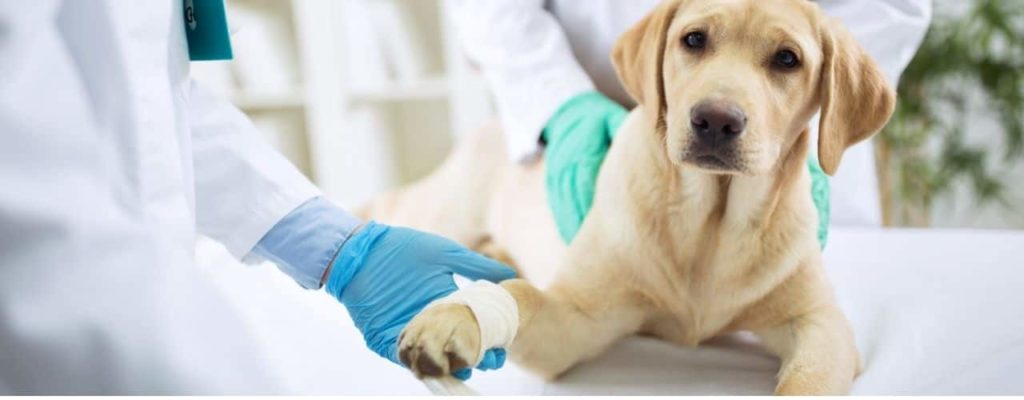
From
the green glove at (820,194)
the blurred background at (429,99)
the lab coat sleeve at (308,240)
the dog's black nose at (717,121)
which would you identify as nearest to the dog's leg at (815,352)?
the green glove at (820,194)

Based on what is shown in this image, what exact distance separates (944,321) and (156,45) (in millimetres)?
1078

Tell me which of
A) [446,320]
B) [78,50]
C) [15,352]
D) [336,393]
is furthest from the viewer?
[336,393]

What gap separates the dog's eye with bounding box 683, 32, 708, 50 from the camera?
108 cm

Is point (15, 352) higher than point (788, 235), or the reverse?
point (15, 352)

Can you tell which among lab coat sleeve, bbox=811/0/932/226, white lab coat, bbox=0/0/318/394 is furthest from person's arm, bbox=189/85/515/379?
lab coat sleeve, bbox=811/0/932/226

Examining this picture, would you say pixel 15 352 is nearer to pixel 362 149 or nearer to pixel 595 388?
pixel 595 388

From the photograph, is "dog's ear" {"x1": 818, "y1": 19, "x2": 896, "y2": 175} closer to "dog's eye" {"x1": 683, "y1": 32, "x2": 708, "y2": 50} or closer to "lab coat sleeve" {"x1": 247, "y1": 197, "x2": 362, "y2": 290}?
"dog's eye" {"x1": 683, "y1": 32, "x2": 708, "y2": 50}

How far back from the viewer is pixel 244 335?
723 mm

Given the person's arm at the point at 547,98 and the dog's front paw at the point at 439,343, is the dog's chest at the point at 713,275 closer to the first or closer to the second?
the person's arm at the point at 547,98

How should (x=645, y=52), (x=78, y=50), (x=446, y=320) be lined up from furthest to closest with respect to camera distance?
(x=645, y=52)
(x=446, y=320)
(x=78, y=50)

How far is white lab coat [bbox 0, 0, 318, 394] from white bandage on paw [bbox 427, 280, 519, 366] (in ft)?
0.75

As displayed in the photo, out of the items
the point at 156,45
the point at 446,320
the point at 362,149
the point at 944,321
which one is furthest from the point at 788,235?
the point at 362,149

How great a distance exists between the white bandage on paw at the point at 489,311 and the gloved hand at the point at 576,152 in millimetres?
378

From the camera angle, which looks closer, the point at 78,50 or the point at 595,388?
the point at 78,50
